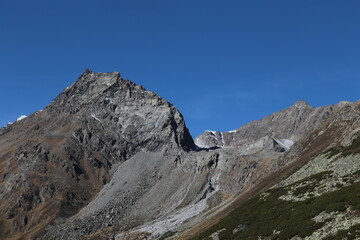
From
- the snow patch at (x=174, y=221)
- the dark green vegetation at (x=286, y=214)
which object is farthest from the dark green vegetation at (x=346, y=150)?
the snow patch at (x=174, y=221)

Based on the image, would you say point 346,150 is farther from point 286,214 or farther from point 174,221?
point 174,221

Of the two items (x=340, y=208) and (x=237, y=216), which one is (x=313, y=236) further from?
(x=237, y=216)

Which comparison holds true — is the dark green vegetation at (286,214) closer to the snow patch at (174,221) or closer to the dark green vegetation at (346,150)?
the dark green vegetation at (346,150)

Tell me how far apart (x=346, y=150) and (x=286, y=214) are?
2081 centimetres

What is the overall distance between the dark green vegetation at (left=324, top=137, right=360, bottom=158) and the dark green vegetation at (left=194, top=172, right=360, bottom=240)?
19.5 ft

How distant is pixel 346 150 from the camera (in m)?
59.3

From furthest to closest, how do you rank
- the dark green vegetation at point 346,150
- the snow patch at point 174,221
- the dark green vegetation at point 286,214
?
1. the snow patch at point 174,221
2. the dark green vegetation at point 346,150
3. the dark green vegetation at point 286,214

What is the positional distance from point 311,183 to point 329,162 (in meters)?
9.66

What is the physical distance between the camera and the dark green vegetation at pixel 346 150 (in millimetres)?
56231

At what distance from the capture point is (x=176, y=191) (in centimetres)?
17938

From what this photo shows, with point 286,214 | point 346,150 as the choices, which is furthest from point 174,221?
point 286,214

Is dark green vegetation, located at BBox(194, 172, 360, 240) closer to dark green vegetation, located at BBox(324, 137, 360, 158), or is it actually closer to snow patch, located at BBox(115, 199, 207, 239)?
dark green vegetation, located at BBox(324, 137, 360, 158)

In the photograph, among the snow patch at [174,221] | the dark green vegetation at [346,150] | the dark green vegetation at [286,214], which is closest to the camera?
the dark green vegetation at [286,214]

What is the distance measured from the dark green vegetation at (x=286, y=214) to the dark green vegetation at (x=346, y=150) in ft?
19.5
